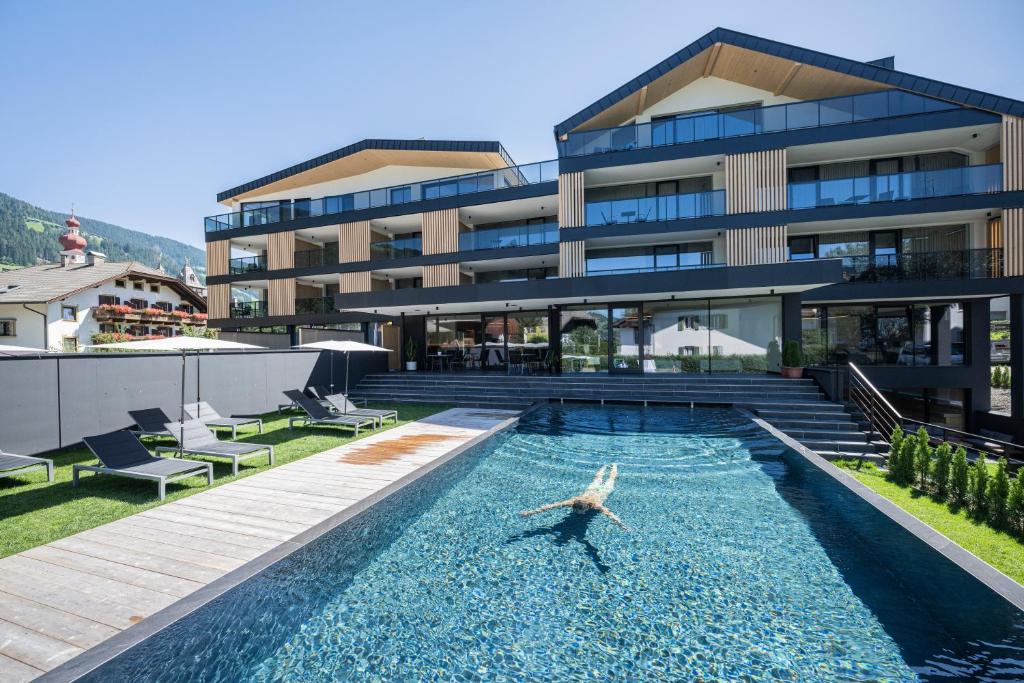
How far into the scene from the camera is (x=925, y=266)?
599 inches

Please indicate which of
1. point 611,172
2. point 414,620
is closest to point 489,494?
point 414,620

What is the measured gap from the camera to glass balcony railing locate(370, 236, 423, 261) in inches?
883

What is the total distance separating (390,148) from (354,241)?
5.40 metres

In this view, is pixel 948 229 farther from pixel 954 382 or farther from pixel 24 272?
pixel 24 272

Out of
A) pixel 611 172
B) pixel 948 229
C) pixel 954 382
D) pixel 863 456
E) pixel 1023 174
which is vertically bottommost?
pixel 863 456

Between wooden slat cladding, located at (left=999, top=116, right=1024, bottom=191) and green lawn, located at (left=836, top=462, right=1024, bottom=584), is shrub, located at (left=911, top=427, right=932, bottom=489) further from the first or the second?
wooden slat cladding, located at (left=999, top=116, right=1024, bottom=191)

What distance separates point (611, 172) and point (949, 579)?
1674 cm

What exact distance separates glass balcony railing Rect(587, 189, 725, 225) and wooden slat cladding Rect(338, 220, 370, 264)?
12492mm

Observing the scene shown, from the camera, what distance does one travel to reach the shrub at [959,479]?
6199 mm

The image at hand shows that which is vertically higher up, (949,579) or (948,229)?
(948,229)

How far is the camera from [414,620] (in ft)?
11.8

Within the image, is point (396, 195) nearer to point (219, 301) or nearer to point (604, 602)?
point (219, 301)

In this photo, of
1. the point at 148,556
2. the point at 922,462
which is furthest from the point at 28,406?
the point at 922,462

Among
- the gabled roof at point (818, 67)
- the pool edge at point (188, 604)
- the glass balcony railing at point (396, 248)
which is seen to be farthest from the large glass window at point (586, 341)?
the pool edge at point (188, 604)
